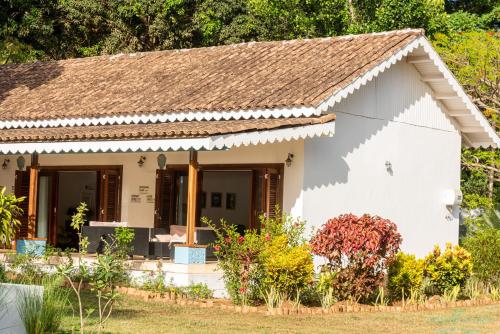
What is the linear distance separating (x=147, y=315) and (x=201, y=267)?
3.38 meters

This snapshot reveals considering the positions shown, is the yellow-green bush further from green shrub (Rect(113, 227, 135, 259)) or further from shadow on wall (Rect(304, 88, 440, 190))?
green shrub (Rect(113, 227, 135, 259))

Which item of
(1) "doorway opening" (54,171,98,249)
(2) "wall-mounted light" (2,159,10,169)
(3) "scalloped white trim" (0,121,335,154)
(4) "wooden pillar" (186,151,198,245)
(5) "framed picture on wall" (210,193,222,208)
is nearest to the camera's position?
(3) "scalloped white trim" (0,121,335,154)

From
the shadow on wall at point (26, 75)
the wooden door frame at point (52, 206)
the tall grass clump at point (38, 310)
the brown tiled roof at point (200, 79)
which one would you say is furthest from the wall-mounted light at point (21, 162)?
the tall grass clump at point (38, 310)

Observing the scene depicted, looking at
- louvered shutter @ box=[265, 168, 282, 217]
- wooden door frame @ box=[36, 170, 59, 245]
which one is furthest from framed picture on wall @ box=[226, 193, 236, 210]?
louvered shutter @ box=[265, 168, 282, 217]

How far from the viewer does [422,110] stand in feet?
74.5

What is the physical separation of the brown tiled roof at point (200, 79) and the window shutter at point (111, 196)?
1.61 m

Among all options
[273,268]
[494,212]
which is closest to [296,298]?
[273,268]

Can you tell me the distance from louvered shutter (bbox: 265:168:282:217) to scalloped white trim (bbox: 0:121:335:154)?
4.36 ft

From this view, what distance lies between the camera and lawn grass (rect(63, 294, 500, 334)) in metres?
13.2

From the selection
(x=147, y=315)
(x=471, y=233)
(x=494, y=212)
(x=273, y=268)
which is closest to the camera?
(x=147, y=315)

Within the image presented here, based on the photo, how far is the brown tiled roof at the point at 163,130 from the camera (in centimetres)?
1709

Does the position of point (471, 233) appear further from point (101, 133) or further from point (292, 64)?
point (101, 133)

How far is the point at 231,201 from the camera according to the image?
30844 millimetres

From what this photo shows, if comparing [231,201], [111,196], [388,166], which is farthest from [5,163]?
[388,166]
